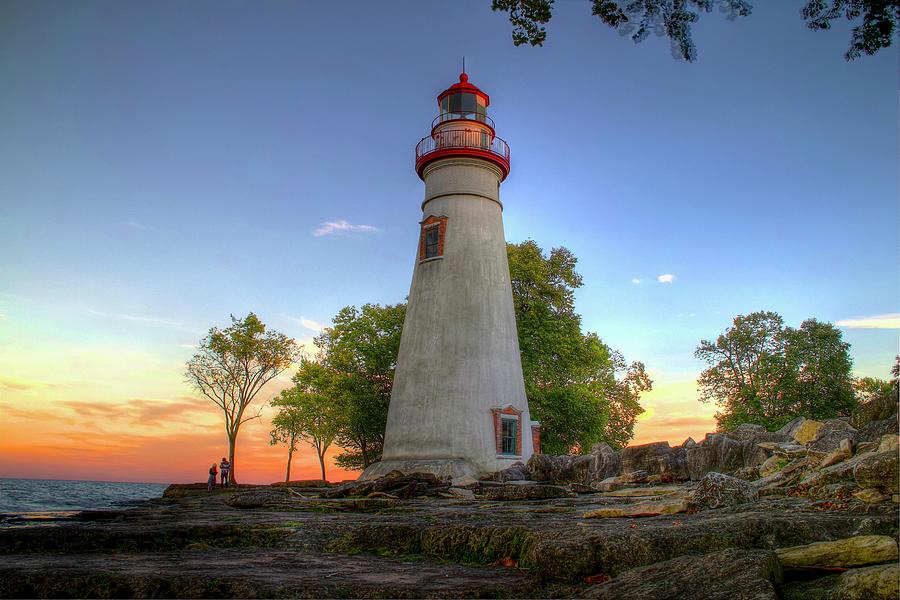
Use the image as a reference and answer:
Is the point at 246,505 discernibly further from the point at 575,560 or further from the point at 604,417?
the point at 604,417

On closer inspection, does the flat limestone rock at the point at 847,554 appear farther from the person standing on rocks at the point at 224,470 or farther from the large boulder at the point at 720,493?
the person standing on rocks at the point at 224,470

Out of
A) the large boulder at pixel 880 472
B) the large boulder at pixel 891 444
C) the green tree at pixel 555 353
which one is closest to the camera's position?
the large boulder at pixel 880 472

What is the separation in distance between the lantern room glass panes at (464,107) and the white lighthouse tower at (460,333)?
53 mm

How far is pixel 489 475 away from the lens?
68.1 feet

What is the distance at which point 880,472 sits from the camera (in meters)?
5.24

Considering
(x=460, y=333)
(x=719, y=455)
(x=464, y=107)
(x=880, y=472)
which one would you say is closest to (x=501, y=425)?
(x=460, y=333)

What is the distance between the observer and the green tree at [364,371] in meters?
30.4

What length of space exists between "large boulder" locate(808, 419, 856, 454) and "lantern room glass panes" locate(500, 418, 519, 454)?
1168 centimetres

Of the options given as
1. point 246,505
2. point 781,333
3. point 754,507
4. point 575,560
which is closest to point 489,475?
point 246,505

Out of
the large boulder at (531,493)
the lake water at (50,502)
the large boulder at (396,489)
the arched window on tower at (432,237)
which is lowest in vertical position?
the lake water at (50,502)

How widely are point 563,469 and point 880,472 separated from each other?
14.4 m

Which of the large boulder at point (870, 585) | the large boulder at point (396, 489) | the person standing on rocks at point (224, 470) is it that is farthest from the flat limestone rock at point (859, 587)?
the person standing on rocks at point (224, 470)

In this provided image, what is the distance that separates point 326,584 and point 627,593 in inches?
66.8

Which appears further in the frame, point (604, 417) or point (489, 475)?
point (604, 417)
